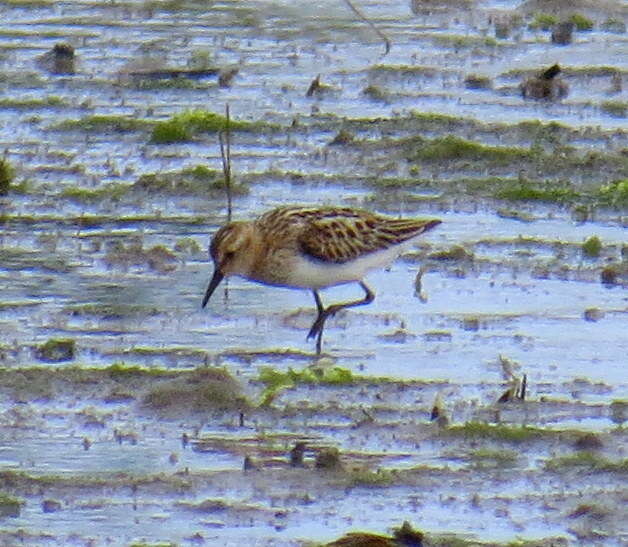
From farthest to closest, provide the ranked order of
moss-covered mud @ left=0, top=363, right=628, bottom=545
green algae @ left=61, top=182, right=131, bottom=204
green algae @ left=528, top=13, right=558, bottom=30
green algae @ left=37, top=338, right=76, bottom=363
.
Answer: green algae @ left=528, top=13, right=558, bottom=30, green algae @ left=61, top=182, right=131, bottom=204, green algae @ left=37, top=338, right=76, bottom=363, moss-covered mud @ left=0, top=363, right=628, bottom=545

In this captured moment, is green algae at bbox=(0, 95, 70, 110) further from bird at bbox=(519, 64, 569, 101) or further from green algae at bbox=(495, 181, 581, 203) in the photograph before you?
green algae at bbox=(495, 181, 581, 203)

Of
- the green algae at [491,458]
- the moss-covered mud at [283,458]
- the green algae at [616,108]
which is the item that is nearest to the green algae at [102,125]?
the green algae at [616,108]

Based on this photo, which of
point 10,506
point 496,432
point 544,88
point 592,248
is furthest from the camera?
point 544,88

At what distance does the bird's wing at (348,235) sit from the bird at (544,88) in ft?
15.1

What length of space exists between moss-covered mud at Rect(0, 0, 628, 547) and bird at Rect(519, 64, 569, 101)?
0.45 ft

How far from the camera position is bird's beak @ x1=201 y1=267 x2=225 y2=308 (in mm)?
10633

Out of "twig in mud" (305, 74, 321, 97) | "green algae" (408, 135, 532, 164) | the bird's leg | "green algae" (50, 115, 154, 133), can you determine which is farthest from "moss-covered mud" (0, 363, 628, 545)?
"twig in mud" (305, 74, 321, 97)

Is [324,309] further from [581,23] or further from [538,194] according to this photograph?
[581,23]

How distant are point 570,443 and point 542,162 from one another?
521cm

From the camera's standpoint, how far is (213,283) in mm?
10734

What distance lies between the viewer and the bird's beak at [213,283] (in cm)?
1063

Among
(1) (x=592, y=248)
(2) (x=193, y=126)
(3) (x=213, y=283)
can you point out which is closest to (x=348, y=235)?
(3) (x=213, y=283)

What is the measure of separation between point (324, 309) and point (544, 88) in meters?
5.06

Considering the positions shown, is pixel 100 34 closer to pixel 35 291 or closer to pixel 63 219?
pixel 63 219
